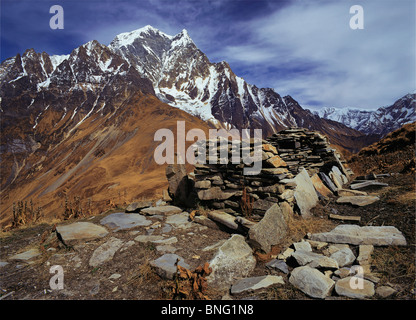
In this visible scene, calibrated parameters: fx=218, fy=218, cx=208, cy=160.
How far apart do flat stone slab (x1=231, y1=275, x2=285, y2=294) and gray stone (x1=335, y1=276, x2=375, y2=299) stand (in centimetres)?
70

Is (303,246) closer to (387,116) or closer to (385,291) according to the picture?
(385,291)

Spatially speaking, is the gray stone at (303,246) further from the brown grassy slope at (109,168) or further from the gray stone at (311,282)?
the brown grassy slope at (109,168)

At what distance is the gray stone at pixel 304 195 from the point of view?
531 centimetres

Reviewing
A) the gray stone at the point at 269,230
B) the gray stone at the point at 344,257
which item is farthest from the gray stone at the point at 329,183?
the gray stone at the point at 344,257

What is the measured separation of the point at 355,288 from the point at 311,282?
0.49m

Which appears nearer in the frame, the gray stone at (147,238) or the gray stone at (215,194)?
the gray stone at (147,238)

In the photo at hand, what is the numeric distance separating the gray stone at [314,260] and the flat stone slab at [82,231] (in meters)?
3.75

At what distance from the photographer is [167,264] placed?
132 inches

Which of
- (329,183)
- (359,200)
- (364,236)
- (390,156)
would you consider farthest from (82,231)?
(390,156)

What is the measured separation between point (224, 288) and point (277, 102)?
151 metres

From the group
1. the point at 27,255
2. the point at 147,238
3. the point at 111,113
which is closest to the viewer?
the point at 27,255

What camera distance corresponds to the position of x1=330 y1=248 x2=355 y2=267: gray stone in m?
3.27
